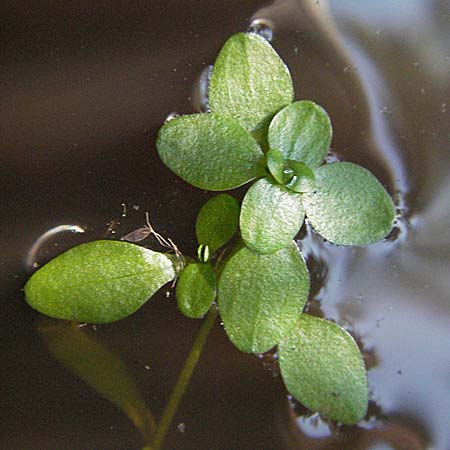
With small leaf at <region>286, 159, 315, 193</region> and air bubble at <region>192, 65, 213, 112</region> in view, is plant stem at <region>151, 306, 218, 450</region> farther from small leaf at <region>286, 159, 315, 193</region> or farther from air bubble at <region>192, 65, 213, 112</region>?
air bubble at <region>192, 65, 213, 112</region>

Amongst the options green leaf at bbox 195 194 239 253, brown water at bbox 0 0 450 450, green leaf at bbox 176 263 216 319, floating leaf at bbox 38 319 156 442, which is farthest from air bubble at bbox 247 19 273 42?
floating leaf at bbox 38 319 156 442

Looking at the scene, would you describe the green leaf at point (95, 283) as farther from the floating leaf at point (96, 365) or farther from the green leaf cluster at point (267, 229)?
the floating leaf at point (96, 365)

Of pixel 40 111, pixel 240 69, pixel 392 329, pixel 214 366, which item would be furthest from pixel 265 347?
pixel 40 111

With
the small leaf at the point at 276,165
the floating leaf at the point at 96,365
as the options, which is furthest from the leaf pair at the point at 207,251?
the floating leaf at the point at 96,365

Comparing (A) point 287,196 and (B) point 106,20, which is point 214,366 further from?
(B) point 106,20

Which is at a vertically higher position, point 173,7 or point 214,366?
point 173,7

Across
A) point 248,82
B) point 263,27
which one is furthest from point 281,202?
point 263,27

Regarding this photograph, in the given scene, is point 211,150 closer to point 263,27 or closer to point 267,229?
point 267,229
